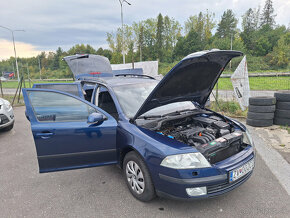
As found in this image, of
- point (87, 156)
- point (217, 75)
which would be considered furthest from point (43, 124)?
point (217, 75)

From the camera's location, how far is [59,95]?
295 cm

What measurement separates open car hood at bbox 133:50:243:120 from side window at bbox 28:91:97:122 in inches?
33.3

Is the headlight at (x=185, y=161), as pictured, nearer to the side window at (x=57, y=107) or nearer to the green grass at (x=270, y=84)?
the side window at (x=57, y=107)

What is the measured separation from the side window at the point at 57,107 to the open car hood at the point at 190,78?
85 cm

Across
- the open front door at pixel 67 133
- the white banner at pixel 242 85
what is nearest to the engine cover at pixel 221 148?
the open front door at pixel 67 133

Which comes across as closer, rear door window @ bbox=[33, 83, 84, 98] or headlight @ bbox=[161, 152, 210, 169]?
headlight @ bbox=[161, 152, 210, 169]

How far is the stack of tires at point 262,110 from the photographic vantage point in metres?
5.48

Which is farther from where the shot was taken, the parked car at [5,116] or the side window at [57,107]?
the parked car at [5,116]

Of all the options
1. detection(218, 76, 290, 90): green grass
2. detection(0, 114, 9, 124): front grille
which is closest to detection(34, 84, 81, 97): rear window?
detection(0, 114, 9, 124): front grille

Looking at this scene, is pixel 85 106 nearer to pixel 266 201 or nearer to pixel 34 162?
pixel 34 162

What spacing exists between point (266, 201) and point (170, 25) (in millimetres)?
63048

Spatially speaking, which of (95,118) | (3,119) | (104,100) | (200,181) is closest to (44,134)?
(95,118)

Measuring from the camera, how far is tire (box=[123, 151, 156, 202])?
96.3 inches

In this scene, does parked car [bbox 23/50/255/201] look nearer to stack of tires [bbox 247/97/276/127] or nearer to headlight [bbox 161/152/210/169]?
headlight [bbox 161/152/210/169]
